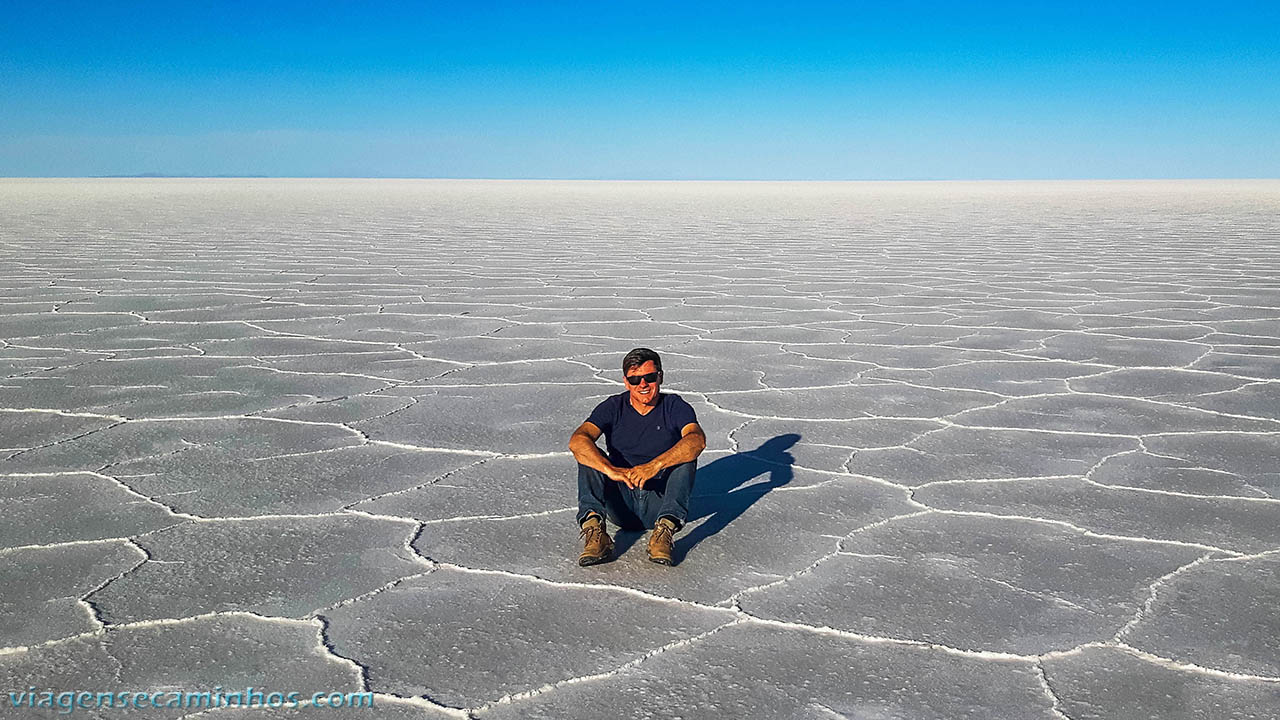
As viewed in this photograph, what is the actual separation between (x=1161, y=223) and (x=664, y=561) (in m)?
15.5

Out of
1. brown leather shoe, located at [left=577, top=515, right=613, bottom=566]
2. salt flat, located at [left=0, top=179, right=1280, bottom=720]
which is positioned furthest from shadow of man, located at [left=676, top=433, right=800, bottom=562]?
brown leather shoe, located at [left=577, top=515, right=613, bottom=566]

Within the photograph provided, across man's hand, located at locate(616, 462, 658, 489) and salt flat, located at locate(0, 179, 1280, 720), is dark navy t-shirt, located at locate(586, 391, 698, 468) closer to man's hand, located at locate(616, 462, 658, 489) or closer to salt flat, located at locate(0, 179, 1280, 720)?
man's hand, located at locate(616, 462, 658, 489)

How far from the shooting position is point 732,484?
288 centimetres

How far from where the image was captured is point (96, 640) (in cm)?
191

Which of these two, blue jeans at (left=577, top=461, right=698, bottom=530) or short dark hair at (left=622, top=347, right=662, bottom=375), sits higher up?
short dark hair at (left=622, top=347, right=662, bottom=375)

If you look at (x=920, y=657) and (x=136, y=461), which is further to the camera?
(x=136, y=461)

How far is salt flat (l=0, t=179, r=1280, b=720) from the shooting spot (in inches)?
71.4

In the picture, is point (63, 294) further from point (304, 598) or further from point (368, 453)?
point (304, 598)

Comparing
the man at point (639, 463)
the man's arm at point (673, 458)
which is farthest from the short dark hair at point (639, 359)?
the man's arm at point (673, 458)

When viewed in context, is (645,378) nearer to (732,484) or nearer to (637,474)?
(637,474)

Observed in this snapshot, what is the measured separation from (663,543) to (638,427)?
257 millimetres

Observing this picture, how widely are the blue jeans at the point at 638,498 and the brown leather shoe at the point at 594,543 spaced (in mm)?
24

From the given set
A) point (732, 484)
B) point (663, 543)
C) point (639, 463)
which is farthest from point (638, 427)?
point (732, 484)

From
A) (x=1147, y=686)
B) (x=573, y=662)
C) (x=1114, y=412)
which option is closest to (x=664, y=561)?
(x=573, y=662)
